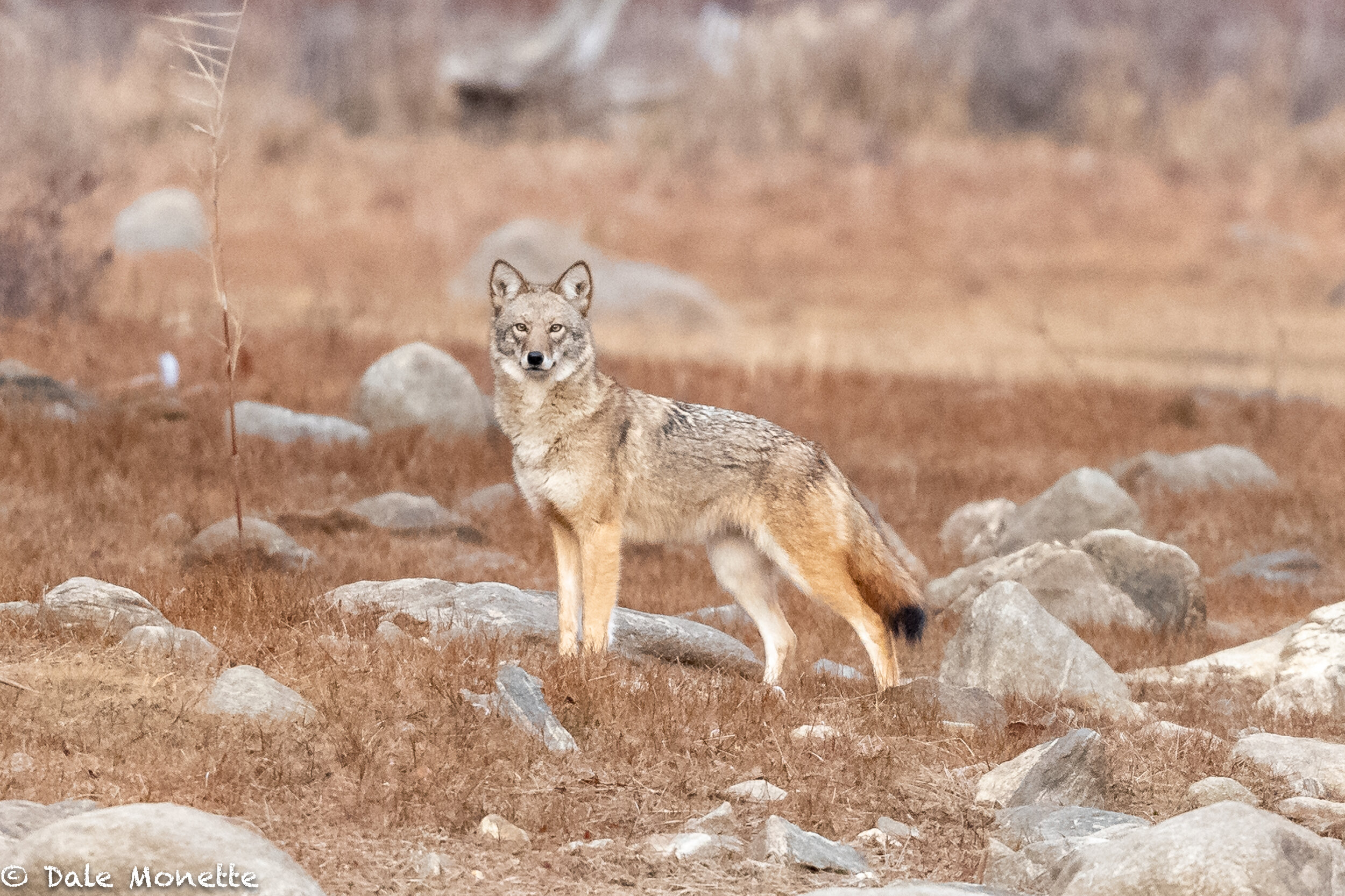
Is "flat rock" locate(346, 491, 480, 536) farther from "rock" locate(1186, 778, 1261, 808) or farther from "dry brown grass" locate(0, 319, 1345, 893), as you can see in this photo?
"rock" locate(1186, 778, 1261, 808)

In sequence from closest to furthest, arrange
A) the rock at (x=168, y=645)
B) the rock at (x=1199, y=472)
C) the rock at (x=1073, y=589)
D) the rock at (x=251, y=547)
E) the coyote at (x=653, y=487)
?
the rock at (x=168, y=645)
the coyote at (x=653, y=487)
the rock at (x=251, y=547)
the rock at (x=1073, y=589)
the rock at (x=1199, y=472)

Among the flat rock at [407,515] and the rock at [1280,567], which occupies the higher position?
the flat rock at [407,515]

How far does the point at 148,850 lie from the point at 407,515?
25.1 ft

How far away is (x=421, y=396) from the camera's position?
14.8 m

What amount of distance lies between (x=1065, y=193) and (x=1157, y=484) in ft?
50.3

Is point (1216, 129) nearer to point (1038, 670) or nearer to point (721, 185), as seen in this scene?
point (721, 185)

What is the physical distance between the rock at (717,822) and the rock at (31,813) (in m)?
2.04

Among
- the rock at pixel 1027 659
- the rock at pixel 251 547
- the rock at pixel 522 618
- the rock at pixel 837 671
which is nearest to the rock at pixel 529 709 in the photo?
the rock at pixel 522 618

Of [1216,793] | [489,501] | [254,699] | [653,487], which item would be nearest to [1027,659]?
[1216,793]

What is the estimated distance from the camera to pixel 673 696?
22.2 feet

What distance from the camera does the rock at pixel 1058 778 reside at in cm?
603

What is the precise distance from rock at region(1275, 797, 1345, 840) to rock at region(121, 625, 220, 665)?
4.38 meters

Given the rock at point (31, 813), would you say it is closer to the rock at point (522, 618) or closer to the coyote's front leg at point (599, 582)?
the rock at point (522, 618)

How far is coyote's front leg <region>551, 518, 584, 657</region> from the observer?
24.5 ft
